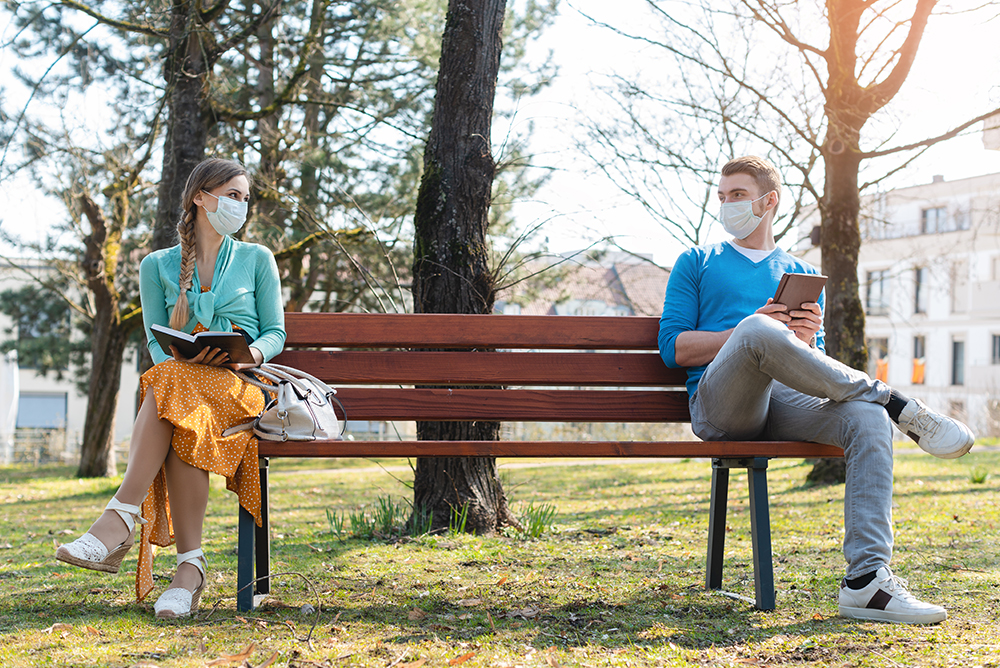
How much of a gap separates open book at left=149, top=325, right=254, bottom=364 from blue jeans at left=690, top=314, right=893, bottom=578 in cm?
157

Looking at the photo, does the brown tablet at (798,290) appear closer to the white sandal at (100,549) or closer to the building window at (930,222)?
the white sandal at (100,549)

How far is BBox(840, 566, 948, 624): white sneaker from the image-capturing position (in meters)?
2.53

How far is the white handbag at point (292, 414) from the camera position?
2840mm

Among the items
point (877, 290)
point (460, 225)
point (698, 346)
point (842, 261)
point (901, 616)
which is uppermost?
point (877, 290)

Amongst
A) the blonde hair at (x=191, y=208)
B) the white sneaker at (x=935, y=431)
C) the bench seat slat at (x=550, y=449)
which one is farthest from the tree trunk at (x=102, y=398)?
the white sneaker at (x=935, y=431)

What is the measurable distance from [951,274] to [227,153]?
10.2m

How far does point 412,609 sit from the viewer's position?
288 cm

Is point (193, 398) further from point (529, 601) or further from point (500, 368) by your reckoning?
point (529, 601)

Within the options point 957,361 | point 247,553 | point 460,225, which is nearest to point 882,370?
point 957,361

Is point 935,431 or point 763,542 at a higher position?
point 935,431

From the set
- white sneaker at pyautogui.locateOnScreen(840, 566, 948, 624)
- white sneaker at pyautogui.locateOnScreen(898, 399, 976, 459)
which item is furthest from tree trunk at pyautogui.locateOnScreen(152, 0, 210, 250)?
white sneaker at pyautogui.locateOnScreen(840, 566, 948, 624)

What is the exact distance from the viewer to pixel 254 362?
299 centimetres

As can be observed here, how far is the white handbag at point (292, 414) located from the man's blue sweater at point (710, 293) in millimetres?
1276

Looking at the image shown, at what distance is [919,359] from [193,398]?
118ft
